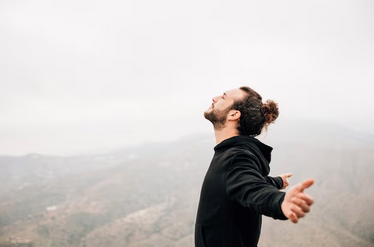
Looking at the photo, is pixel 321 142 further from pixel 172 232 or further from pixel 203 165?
pixel 172 232

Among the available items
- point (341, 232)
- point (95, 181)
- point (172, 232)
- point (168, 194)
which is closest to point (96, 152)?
point (95, 181)

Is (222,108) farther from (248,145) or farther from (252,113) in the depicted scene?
(248,145)

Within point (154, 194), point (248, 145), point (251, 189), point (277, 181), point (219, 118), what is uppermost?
point (219, 118)

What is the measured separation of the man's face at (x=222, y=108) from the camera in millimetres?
2521

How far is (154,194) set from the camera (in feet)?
319

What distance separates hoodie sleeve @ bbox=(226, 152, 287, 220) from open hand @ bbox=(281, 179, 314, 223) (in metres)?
0.05

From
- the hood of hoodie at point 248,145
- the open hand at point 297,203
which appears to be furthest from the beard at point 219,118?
the open hand at point 297,203

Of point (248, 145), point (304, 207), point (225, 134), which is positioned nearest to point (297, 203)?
point (304, 207)

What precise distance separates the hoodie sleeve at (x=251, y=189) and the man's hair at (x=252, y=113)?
648 mm

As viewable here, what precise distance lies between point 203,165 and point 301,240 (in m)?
53.1

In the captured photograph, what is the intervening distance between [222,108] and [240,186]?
1.10 metres

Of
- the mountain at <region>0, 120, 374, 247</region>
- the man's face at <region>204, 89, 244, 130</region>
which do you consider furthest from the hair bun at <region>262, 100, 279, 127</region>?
the mountain at <region>0, 120, 374, 247</region>

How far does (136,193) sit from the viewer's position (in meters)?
99.2

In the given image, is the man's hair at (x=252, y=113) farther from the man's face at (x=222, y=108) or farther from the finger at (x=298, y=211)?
the finger at (x=298, y=211)
